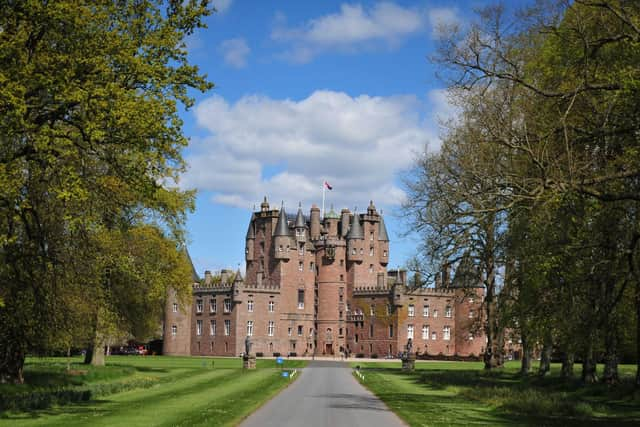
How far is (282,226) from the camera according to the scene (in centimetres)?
11150

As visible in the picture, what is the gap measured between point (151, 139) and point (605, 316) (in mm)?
14261

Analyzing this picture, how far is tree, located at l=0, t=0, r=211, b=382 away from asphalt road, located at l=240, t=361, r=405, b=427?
22.9ft

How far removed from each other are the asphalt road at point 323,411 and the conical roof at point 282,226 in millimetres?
77021

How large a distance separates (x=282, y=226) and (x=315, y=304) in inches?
508

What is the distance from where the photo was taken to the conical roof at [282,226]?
365 feet

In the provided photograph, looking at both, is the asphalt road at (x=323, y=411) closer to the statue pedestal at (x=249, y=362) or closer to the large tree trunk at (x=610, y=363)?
the large tree trunk at (x=610, y=363)

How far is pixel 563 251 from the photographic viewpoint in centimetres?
2361

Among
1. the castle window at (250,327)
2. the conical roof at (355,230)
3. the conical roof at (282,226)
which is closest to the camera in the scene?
the castle window at (250,327)

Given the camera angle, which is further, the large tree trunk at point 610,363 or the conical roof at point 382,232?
the conical roof at point 382,232

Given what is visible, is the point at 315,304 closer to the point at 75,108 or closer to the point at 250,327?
the point at 250,327

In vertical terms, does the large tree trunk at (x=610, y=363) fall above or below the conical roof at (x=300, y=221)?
below

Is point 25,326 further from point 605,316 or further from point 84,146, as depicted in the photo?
point 605,316

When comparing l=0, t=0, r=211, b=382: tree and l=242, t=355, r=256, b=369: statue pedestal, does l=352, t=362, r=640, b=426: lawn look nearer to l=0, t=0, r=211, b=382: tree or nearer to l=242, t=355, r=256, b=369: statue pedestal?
l=0, t=0, r=211, b=382: tree

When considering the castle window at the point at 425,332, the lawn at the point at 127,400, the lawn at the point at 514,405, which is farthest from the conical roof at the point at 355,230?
the lawn at the point at 514,405
